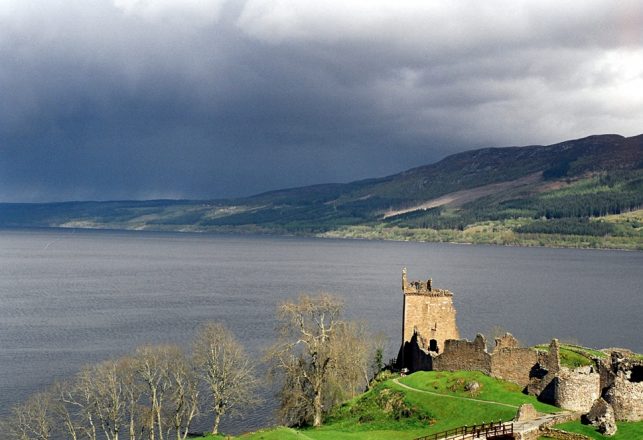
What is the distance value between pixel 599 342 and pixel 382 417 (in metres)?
81.7

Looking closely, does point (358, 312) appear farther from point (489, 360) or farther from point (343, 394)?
point (489, 360)

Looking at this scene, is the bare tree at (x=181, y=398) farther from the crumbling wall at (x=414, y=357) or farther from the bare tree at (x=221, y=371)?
the crumbling wall at (x=414, y=357)

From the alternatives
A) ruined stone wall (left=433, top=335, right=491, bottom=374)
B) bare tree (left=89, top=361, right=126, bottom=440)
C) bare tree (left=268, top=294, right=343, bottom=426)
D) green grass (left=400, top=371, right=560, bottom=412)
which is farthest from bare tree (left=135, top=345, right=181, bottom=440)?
ruined stone wall (left=433, top=335, right=491, bottom=374)

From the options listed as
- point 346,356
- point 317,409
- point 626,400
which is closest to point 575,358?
point 626,400

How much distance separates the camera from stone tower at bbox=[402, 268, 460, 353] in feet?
256

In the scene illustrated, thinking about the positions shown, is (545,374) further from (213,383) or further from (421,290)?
(213,383)

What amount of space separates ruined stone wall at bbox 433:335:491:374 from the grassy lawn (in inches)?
41.5

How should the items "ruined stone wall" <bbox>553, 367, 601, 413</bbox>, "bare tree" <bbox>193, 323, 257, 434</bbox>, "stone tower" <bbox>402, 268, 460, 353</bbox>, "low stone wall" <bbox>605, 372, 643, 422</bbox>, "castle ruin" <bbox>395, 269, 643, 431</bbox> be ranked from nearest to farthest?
"low stone wall" <bbox>605, 372, 643, 422</bbox> → "castle ruin" <bbox>395, 269, 643, 431</bbox> → "ruined stone wall" <bbox>553, 367, 601, 413</bbox> → "bare tree" <bbox>193, 323, 257, 434</bbox> → "stone tower" <bbox>402, 268, 460, 353</bbox>

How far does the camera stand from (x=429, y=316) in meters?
78.6

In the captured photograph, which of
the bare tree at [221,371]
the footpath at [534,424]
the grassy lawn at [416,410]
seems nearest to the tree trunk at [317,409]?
the grassy lawn at [416,410]

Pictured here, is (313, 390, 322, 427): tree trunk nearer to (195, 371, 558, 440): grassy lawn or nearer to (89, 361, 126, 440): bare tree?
A: (195, 371, 558, 440): grassy lawn

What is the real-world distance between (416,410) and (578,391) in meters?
13.2

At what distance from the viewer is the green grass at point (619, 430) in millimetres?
44062

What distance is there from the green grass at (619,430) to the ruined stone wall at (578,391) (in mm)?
4566
